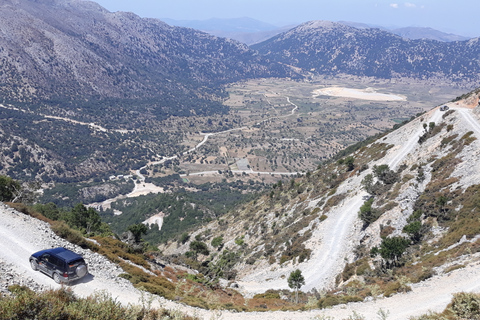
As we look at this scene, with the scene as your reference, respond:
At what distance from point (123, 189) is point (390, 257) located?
15509 cm

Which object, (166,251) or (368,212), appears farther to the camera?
(166,251)

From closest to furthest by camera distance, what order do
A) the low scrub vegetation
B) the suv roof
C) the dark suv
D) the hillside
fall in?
the low scrub vegetation → the dark suv → the suv roof → the hillside

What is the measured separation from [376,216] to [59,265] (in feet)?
106

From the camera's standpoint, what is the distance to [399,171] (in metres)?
48.8

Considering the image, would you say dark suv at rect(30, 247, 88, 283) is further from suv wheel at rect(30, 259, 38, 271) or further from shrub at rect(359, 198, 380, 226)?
shrub at rect(359, 198, 380, 226)

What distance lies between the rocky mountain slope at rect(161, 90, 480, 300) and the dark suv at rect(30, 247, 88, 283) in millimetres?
18847

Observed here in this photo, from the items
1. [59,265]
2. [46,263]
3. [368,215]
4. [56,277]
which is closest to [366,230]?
[368,215]

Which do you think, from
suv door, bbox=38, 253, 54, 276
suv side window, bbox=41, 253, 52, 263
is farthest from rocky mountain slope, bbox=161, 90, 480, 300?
suv side window, bbox=41, 253, 52, 263

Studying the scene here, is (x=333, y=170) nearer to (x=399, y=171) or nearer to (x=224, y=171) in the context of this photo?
(x=399, y=171)

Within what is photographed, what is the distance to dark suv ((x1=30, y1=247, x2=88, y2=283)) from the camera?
1984 centimetres

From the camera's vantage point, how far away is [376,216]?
38.1 meters

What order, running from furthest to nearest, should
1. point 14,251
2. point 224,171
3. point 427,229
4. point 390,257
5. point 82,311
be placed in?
1. point 224,171
2. point 427,229
3. point 390,257
4. point 14,251
5. point 82,311

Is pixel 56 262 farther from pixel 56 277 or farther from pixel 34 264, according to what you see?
pixel 34 264

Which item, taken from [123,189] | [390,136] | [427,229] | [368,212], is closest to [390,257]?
[427,229]
